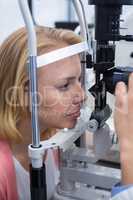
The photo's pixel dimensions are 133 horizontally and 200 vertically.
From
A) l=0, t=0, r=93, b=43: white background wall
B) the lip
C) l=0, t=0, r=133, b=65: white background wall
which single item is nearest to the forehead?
the lip

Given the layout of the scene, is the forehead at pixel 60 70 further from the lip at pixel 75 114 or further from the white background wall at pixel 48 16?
the white background wall at pixel 48 16

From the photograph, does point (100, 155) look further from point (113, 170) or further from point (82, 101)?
point (82, 101)

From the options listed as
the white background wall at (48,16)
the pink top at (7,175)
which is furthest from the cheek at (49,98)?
the white background wall at (48,16)

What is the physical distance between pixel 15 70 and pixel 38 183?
0.35 meters

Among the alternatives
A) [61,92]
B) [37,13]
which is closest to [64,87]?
[61,92]

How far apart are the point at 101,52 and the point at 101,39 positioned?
0.03 m

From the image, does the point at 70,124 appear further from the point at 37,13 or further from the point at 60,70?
the point at 37,13

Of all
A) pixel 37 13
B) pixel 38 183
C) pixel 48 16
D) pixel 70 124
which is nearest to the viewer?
pixel 38 183

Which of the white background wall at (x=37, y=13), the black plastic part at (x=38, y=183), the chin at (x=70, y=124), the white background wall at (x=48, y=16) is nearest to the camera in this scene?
the black plastic part at (x=38, y=183)

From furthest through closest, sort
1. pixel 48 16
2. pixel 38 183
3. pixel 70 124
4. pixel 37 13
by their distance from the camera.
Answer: pixel 48 16 < pixel 37 13 < pixel 70 124 < pixel 38 183

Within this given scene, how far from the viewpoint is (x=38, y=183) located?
0.71 m

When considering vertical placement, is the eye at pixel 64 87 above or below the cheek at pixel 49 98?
above

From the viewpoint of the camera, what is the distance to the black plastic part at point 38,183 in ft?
2.32

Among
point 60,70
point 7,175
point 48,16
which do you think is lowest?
point 7,175
